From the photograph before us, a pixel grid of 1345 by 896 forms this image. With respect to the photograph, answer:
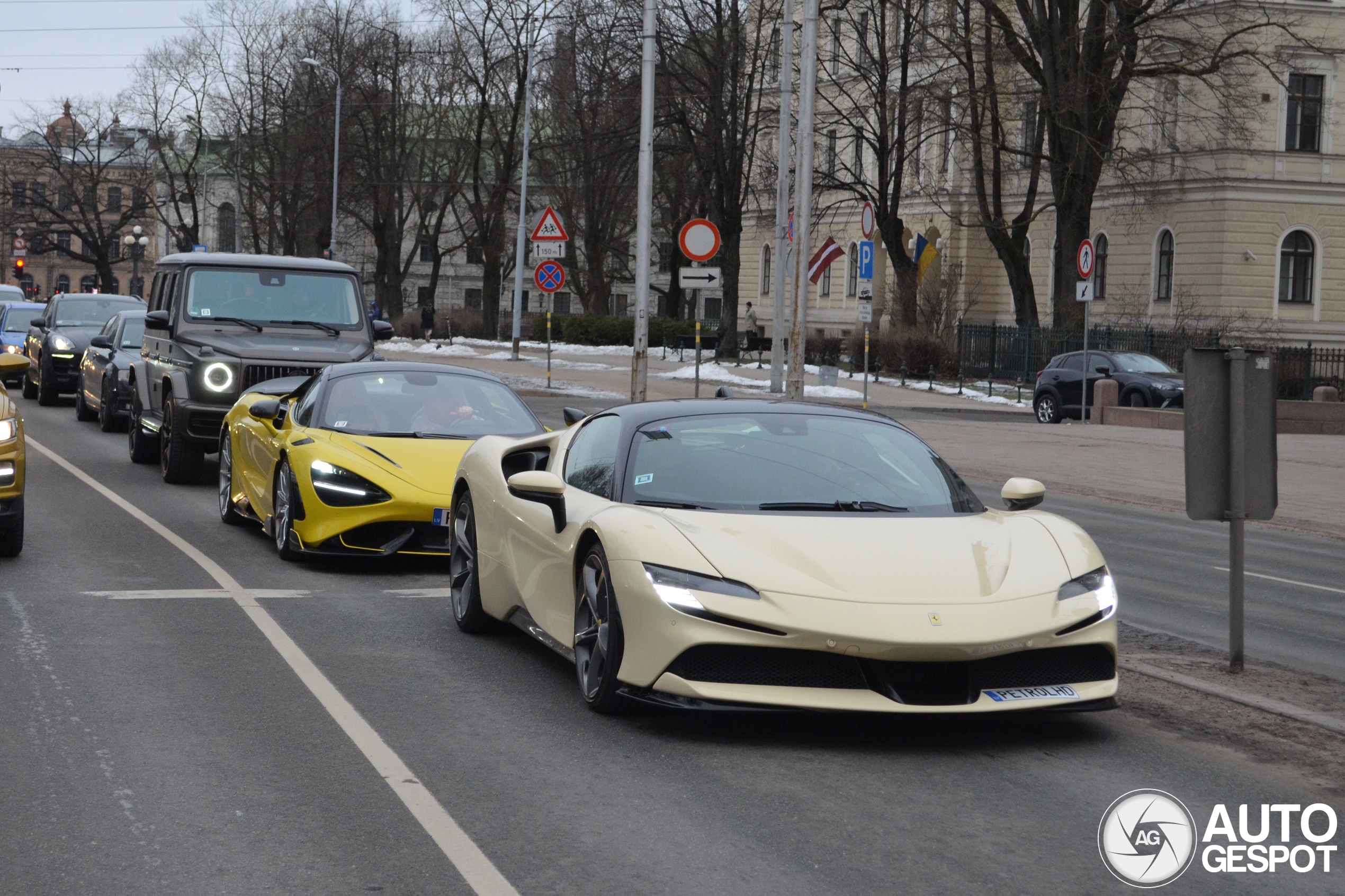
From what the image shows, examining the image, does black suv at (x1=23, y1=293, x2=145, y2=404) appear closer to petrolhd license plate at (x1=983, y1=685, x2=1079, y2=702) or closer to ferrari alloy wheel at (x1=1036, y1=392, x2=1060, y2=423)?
ferrari alloy wheel at (x1=1036, y1=392, x2=1060, y2=423)

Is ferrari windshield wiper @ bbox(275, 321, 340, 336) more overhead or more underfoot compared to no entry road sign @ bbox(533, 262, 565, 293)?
more underfoot

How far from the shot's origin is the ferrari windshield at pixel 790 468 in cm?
720

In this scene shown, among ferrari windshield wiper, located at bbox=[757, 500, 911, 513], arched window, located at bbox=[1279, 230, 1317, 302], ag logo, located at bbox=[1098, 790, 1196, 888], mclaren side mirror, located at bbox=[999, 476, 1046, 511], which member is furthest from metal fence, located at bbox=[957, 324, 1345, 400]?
ag logo, located at bbox=[1098, 790, 1196, 888]

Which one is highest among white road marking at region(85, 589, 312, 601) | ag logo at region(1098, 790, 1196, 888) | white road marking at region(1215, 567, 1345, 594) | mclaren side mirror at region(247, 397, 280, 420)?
mclaren side mirror at region(247, 397, 280, 420)

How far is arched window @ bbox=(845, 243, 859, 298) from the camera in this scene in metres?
73.2

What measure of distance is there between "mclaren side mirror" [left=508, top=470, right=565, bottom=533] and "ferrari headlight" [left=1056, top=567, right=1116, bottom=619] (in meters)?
2.13

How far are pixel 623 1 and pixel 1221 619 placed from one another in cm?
4188

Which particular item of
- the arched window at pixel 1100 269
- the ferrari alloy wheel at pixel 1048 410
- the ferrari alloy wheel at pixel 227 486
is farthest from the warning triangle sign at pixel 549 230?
the arched window at pixel 1100 269

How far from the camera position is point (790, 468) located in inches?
292

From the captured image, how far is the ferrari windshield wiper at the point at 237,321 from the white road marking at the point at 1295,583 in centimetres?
953

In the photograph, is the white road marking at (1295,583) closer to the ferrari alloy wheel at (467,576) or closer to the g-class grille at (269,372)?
the ferrari alloy wheel at (467,576)

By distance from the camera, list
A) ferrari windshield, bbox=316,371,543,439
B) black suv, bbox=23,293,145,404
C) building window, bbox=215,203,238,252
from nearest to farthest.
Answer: ferrari windshield, bbox=316,371,543,439 → black suv, bbox=23,293,145,404 → building window, bbox=215,203,238,252

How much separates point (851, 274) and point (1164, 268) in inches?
732

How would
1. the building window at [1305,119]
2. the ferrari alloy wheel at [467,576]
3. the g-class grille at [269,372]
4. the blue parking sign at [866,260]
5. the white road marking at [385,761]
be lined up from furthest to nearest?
the building window at [1305,119] → the blue parking sign at [866,260] → the g-class grille at [269,372] → the ferrari alloy wheel at [467,576] → the white road marking at [385,761]
